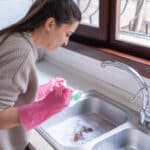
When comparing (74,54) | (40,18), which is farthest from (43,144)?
(74,54)

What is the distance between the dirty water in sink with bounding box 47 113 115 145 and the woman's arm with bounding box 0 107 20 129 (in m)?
0.38

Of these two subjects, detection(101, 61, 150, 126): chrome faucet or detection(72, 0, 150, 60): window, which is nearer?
detection(101, 61, 150, 126): chrome faucet

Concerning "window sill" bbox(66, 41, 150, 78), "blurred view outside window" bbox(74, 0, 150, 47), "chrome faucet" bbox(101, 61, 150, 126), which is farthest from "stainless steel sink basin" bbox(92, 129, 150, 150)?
"blurred view outside window" bbox(74, 0, 150, 47)

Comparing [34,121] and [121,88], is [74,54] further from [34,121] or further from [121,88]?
[34,121]

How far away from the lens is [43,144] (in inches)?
38.7

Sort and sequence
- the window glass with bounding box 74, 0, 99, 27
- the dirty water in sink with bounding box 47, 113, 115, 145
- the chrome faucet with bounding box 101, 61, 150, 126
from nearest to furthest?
the chrome faucet with bounding box 101, 61, 150, 126 < the dirty water in sink with bounding box 47, 113, 115, 145 < the window glass with bounding box 74, 0, 99, 27

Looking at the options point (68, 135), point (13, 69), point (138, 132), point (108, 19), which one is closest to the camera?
point (13, 69)

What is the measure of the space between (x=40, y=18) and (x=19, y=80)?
215 mm

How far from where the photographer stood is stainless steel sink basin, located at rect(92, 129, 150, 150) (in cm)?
108

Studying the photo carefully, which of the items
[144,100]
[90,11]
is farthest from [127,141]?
[90,11]

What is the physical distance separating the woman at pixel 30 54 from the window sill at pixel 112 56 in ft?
1.63

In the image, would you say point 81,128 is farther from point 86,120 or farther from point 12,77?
point 12,77

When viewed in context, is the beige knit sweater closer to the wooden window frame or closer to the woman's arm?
the woman's arm

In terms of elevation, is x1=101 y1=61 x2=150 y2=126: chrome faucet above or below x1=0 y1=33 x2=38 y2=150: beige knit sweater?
below
